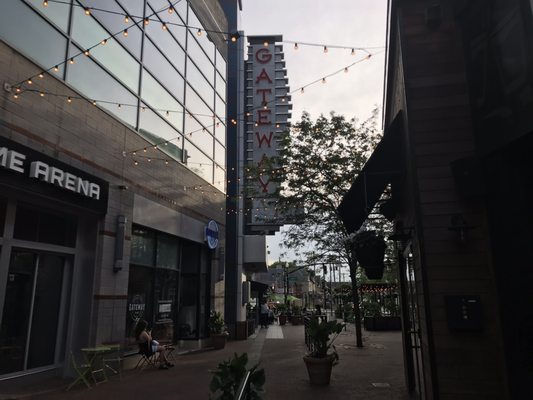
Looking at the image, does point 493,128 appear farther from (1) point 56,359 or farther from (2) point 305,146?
(2) point 305,146

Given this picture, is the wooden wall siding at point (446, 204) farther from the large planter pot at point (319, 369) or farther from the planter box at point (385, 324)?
the planter box at point (385, 324)

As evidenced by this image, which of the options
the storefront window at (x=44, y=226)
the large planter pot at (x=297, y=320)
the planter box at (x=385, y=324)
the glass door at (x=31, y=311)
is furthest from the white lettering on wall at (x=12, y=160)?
the large planter pot at (x=297, y=320)

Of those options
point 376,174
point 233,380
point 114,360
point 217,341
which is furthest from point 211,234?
point 233,380

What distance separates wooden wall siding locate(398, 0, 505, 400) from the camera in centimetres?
447

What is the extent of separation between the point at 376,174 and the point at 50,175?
18.8 feet

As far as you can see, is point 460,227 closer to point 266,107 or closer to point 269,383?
point 269,383

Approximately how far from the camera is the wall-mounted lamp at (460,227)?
4.57 meters

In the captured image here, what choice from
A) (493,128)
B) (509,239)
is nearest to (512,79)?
(493,128)

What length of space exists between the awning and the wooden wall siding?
82 centimetres

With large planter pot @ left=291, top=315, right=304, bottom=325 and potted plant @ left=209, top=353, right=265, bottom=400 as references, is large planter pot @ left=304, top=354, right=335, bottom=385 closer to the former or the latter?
potted plant @ left=209, top=353, right=265, bottom=400

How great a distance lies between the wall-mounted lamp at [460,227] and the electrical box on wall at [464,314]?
0.61m

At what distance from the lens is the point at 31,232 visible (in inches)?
328

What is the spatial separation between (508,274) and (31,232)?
802cm

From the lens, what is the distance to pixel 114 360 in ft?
30.9
